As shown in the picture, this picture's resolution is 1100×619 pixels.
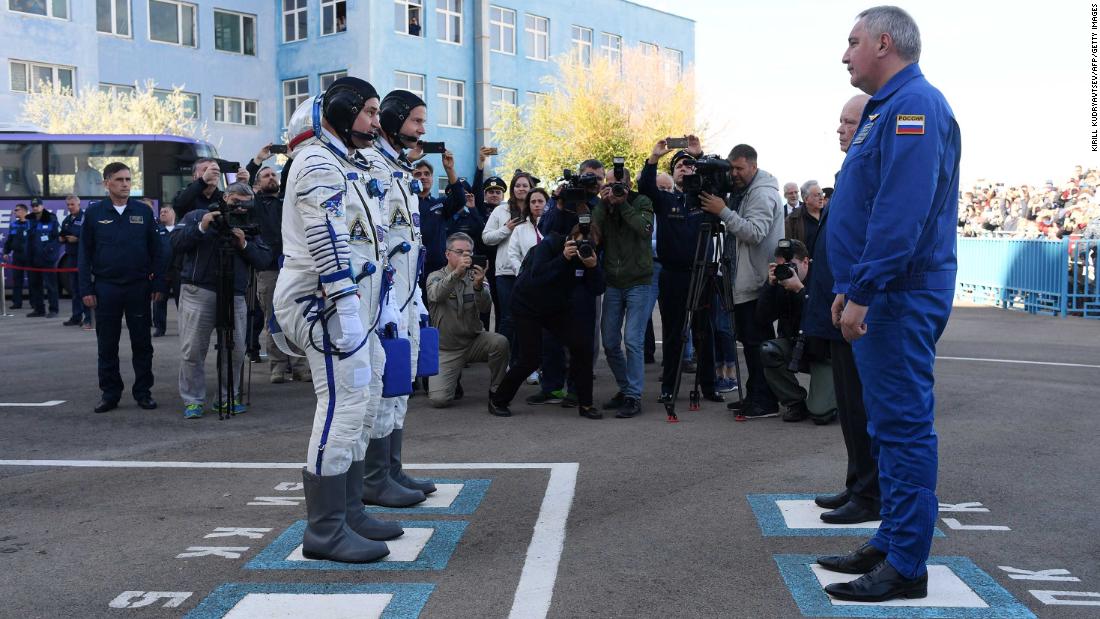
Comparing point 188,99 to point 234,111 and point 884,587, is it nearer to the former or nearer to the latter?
point 234,111

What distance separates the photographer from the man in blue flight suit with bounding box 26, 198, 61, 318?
65.7ft

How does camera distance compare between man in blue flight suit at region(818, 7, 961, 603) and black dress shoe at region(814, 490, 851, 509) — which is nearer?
man in blue flight suit at region(818, 7, 961, 603)

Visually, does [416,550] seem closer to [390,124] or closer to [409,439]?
[390,124]

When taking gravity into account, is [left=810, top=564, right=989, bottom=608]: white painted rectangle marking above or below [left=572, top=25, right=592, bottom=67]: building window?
below

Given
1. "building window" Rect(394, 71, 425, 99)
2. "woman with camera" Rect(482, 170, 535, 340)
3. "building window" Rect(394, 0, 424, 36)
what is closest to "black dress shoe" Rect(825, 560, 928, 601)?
"woman with camera" Rect(482, 170, 535, 340)

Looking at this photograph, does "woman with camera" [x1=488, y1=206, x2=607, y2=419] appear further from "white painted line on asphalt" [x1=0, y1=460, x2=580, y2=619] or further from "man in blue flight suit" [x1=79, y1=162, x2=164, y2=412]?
"man in blue flight suit" [x1=79, y1=162, x2=164, y2=412]

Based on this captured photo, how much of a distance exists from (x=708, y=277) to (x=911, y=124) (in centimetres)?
483

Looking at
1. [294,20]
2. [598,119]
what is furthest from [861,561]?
[294,20]

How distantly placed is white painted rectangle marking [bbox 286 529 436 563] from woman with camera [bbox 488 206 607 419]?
3.64 m

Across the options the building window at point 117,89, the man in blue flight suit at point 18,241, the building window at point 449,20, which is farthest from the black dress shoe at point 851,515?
the building window at point 449,20

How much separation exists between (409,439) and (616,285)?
2316mm

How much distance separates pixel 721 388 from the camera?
10125mm

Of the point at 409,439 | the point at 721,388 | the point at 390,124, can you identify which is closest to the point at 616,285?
the point at 721,388

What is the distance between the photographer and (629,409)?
29.7 ft
